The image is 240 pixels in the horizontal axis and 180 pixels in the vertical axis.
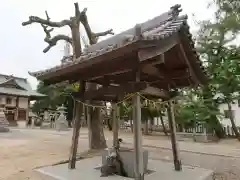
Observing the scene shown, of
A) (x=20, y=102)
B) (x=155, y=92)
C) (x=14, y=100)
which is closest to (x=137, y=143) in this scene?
(x=155, y=92)

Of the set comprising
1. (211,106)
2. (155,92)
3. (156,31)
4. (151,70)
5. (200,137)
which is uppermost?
(156,31)

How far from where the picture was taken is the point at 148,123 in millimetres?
22984

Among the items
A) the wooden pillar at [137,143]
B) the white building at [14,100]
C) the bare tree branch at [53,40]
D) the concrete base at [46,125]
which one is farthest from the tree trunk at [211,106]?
the white building at [14,100]

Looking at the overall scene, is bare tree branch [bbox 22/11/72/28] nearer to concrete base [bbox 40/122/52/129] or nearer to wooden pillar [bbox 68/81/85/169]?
wooden pillar [bbox 68/81/85/169]

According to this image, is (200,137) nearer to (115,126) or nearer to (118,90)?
(115,126)

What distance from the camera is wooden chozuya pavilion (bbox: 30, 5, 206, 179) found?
4.17 metres

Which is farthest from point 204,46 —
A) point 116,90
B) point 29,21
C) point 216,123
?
point 116,90

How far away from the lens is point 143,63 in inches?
189

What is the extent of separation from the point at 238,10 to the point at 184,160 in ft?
18.2

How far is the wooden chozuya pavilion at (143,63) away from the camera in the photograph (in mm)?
4172

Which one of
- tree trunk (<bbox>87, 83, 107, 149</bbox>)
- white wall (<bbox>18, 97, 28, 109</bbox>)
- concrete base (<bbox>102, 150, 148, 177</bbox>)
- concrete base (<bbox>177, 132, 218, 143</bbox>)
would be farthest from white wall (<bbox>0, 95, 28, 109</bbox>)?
concrete base (<bbox>102, 150, 148, 177</bbox>)

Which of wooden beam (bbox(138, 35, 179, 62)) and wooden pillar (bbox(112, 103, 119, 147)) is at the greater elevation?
wooden beam (bbox(138, 35, 179, 62))

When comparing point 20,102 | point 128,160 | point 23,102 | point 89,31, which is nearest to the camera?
point 128,160

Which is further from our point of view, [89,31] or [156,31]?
[89,31]
